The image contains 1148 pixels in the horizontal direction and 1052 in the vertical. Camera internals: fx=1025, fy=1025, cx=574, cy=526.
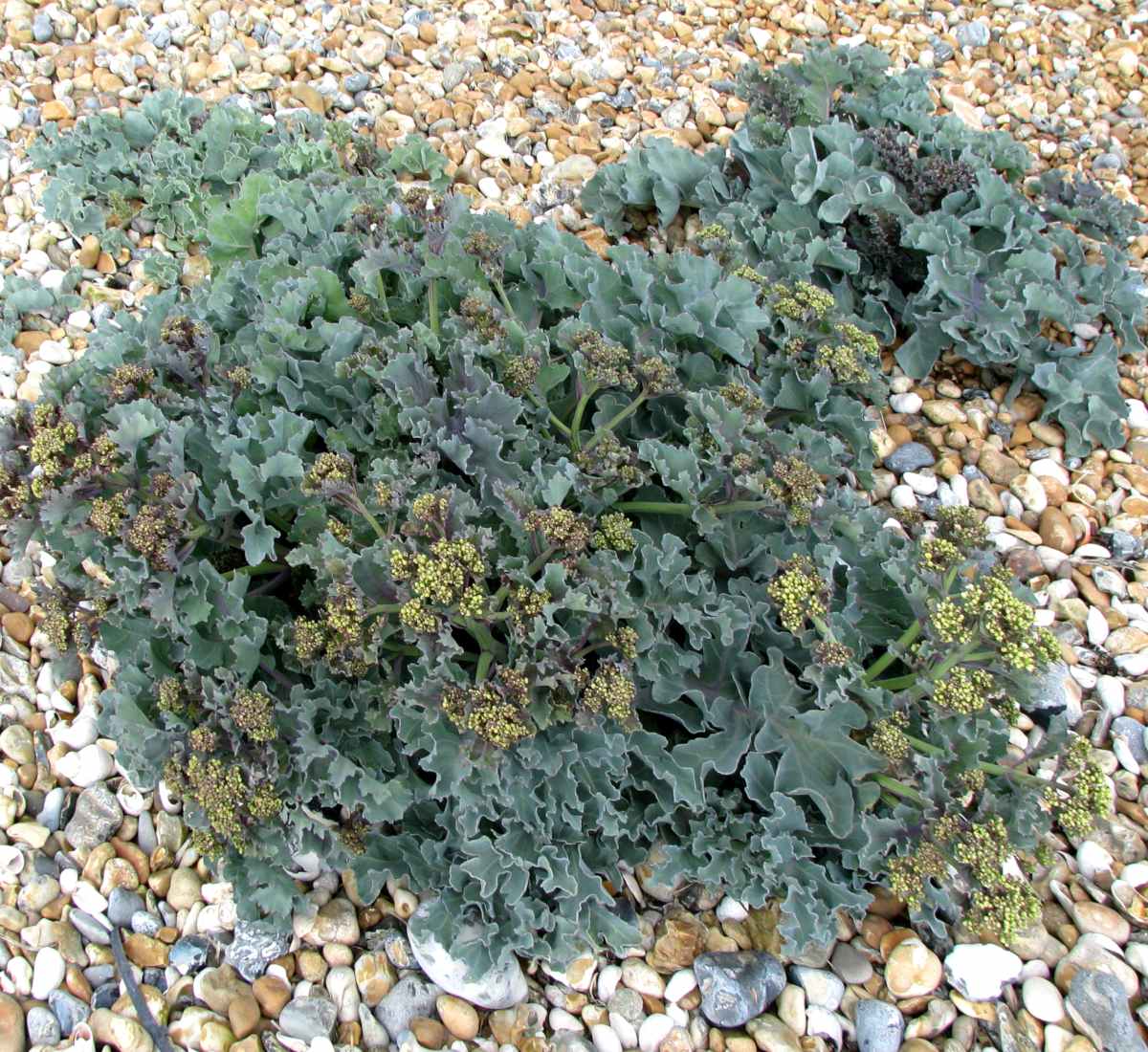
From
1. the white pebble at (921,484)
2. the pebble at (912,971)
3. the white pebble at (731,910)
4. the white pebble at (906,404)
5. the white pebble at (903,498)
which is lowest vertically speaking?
the white pebble at (731,910)

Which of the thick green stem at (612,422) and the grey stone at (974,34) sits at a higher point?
the grey stone at (974,34)

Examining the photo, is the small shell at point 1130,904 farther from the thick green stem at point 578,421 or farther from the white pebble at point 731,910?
the thick green stem at point 578,421

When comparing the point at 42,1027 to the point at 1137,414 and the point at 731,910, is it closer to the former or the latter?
the point at 731,910

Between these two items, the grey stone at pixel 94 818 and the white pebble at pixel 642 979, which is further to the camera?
the grey stone at pixel 94 818

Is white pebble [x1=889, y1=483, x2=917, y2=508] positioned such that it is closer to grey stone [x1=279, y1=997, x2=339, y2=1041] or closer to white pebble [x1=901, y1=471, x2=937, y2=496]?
white pebble [x1=901, y1=471, x2=937, y2=496]

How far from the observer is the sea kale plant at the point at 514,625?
2.43m

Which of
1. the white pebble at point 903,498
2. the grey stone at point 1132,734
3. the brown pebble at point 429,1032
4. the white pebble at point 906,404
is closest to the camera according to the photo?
the brown pebble at point 429,1032

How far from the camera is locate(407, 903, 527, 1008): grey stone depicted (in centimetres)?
255

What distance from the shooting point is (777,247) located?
3932mm

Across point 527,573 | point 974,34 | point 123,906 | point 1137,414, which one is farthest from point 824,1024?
point 974,34

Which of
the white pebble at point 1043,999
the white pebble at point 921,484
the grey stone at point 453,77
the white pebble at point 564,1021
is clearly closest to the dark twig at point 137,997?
the white pebble at point 564,1021

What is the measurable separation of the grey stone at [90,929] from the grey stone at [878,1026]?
1.90m

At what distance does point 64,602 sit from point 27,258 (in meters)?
2.29

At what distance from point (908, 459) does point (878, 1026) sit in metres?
2.06
